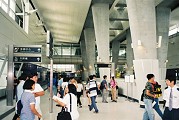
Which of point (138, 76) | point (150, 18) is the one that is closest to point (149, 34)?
point (150, 18)

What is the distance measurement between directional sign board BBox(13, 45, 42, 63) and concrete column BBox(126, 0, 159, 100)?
18.0ft

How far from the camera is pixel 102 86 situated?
16.5 metres

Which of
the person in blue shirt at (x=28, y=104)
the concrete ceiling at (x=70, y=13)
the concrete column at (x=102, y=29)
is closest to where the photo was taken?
the person in blue shirt at (x=28, y=104)

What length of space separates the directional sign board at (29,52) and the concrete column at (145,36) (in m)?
5.48

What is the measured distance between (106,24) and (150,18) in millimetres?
12312

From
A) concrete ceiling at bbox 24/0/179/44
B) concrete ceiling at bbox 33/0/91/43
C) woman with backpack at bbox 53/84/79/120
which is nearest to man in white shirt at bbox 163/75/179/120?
woman with backpack at bbox 53/84/79/120

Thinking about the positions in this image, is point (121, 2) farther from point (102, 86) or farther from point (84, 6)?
point (102, 86)

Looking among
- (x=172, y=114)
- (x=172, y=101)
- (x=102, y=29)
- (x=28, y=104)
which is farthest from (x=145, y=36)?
Answer: (x=102, y=29)

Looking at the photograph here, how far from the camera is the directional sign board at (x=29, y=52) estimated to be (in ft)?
34.1

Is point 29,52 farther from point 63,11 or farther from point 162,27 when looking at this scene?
point 63,11

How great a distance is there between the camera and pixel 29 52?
10.4 meters

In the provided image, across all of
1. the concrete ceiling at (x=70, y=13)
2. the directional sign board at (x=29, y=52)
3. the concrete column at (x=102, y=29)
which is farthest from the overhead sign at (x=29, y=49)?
the concrete column at (x=102, y=29)

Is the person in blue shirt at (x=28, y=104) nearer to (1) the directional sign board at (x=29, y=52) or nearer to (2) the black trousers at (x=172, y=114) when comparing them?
(2) the black trousers at (x=172, y=114)

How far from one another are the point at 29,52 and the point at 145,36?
6.21 meters
